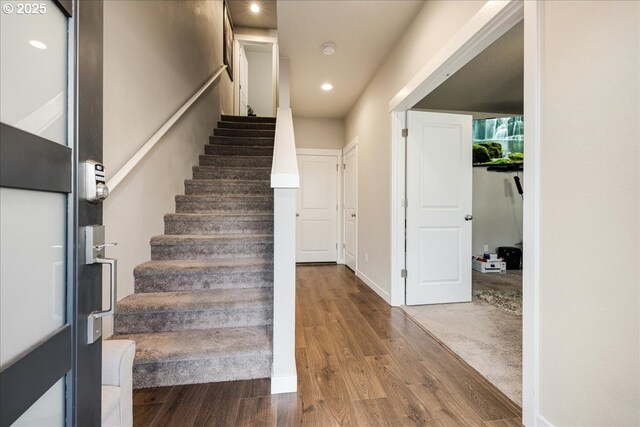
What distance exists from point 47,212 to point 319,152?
4511 mm

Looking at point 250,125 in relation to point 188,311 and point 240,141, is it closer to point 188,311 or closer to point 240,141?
point 240,141

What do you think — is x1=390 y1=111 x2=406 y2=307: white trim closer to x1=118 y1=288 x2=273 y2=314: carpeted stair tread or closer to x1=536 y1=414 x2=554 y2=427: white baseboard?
x1=118 y1=288 x2=273 y2=314: carpeted stair tread

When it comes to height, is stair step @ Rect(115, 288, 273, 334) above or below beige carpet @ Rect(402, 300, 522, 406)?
above

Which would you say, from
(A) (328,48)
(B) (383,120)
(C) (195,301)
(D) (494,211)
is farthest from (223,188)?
(D) (494,211)

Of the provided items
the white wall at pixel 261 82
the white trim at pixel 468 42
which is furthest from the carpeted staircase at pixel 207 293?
the white wall at pixel 261 82

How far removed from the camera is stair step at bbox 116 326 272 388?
4.87 feet

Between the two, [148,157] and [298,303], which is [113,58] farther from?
[298,303]

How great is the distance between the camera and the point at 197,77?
3.19 meters

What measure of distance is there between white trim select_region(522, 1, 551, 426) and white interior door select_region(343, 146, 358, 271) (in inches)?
113

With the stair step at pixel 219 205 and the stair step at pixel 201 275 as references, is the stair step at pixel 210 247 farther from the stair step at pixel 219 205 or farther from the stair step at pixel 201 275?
the stair step at pixel 219 205

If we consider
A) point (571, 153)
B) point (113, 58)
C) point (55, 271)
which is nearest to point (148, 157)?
point (113, 58)

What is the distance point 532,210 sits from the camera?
1.20m

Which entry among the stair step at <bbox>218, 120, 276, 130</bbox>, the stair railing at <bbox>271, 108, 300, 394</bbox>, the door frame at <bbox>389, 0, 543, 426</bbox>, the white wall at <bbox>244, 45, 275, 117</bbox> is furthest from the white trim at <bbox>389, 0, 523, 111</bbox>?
the white wall at <bbox>244, 45, 275, 117</bbox>

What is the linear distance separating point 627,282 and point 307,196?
4.15 metres
